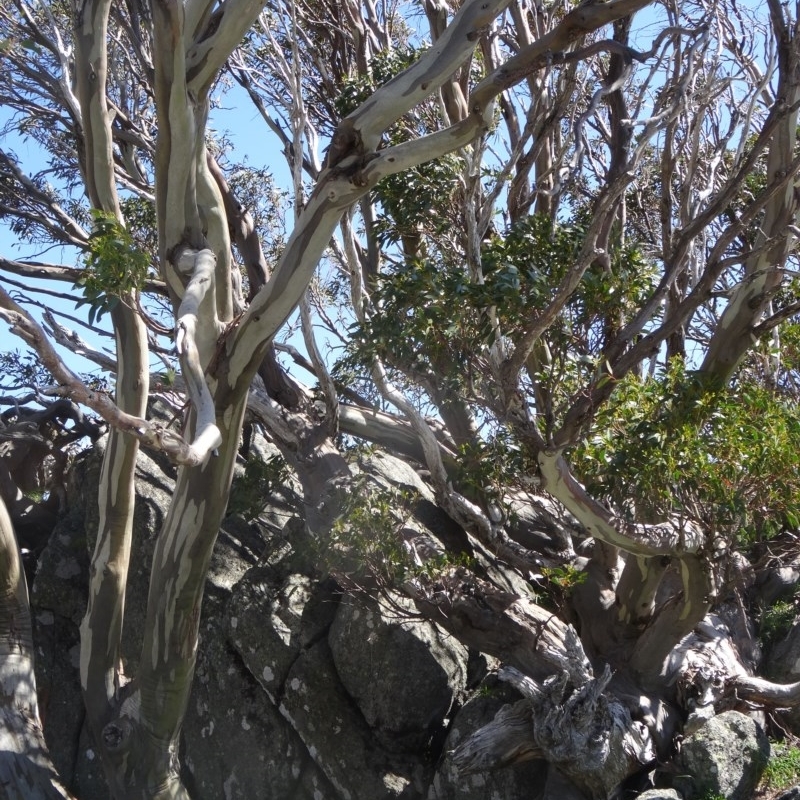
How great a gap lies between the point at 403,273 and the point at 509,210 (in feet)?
10.8

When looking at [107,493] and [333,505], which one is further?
[333,505]

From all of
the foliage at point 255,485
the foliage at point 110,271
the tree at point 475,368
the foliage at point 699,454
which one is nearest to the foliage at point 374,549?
the tree at point 475,368

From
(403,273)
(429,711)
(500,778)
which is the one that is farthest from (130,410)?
(500,778)

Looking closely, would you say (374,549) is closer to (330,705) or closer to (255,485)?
(330,705)

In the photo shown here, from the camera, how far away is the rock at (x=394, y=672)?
8172 mm

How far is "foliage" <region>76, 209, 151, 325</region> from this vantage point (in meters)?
4.90

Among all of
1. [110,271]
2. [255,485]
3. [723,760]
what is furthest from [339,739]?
[110,271]

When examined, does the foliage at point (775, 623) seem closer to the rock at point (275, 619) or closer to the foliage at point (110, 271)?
the rock at point (275, 619)

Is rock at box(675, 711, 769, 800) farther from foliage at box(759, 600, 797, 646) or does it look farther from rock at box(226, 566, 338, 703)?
rock at box(226, 566, 338, 703)

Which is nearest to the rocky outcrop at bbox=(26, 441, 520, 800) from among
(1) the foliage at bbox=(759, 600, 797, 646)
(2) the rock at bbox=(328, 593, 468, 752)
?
(2) the rock at bbox=(328, 593, 468, 752)

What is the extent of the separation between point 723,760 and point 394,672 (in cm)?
277

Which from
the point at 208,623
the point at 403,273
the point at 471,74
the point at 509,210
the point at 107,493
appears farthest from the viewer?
the point at 471,74

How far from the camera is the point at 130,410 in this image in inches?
297

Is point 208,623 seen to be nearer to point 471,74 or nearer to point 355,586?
point 355,586
